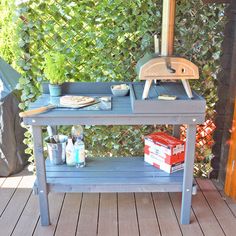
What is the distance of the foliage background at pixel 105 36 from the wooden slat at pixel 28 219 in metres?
0.77

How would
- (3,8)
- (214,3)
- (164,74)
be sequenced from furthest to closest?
(3,8) < (214,3) < (164,74)

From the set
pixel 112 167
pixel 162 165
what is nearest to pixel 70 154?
pixel 112 167

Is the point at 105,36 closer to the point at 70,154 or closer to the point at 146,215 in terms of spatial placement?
the point at 70,154

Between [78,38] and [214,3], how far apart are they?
1.06 meters

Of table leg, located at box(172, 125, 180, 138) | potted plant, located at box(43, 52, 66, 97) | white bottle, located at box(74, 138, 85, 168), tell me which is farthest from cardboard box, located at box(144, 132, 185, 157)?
potted plant, located at box(43, 52, 66, 97)

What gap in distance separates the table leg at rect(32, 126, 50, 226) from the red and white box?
2.63 ft

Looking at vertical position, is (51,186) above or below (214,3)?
below

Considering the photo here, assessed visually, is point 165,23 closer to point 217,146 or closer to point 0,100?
point 217,146

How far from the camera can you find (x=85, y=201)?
7.95 feet

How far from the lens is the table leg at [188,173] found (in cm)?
196

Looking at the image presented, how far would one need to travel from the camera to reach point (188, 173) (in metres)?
2.04

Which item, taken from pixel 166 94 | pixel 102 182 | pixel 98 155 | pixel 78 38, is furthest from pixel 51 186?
pixel 78 38

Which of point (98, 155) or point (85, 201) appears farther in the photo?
point (98, 155)

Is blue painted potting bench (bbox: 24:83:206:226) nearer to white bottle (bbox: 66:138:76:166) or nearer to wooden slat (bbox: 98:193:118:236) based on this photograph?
white bottle (bbox: 66:138:76:166)
